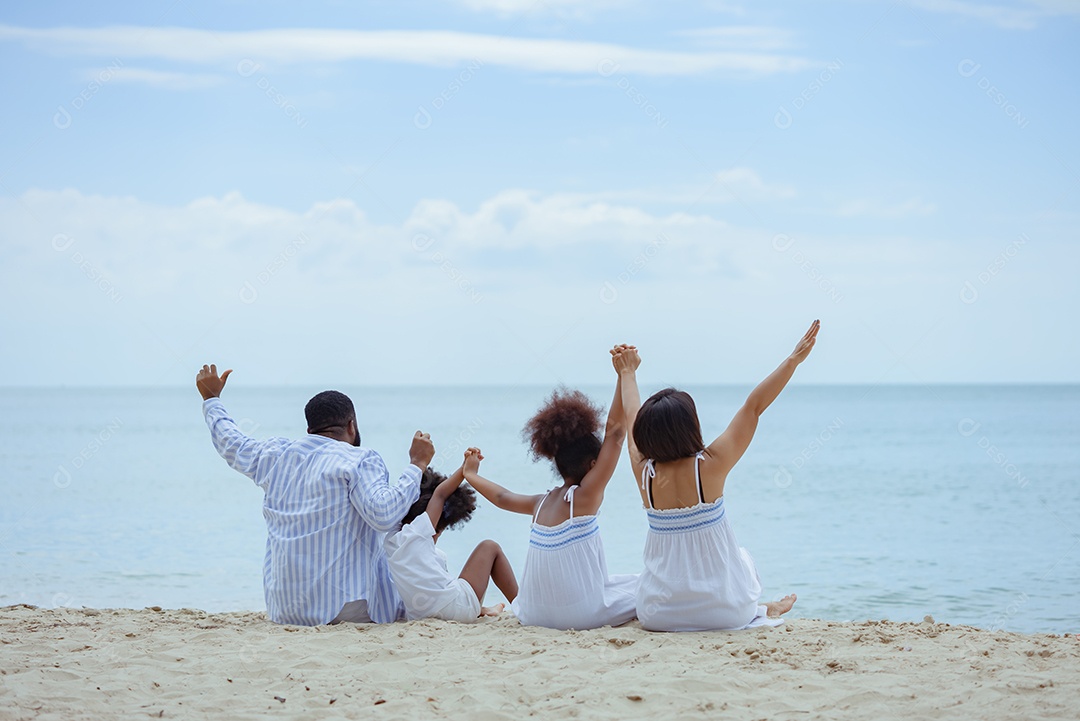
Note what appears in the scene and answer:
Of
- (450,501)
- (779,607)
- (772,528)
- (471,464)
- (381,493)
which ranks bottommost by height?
(772,528)

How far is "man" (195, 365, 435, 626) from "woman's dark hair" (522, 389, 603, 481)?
0.69m

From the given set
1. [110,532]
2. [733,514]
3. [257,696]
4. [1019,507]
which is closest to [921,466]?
[1019,507]

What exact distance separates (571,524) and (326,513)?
1.35 meters

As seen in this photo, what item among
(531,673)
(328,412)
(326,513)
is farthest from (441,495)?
(531,673)

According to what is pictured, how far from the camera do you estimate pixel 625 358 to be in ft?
18.0

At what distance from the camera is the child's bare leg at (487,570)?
19.1ft

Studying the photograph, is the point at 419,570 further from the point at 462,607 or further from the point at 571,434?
the point at 571,434

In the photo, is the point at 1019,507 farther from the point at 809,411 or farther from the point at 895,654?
the point at 809,411

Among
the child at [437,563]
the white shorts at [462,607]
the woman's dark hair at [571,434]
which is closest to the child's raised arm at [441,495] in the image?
the child at [437,563]

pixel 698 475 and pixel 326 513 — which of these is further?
pixel 326 513

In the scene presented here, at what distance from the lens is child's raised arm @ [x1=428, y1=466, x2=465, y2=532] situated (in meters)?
5.67

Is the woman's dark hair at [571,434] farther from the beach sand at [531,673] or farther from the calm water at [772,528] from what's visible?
the calm water at [772,528]

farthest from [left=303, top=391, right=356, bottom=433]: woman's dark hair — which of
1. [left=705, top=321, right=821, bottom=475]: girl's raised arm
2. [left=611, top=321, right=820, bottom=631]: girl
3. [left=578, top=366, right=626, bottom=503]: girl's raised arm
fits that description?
[left=705, top=321, right=821, bottom=475]: girl's raised arm

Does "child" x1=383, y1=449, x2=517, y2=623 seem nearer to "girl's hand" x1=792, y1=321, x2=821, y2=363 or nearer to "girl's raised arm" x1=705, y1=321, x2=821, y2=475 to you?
"girl's raised arm" x1=705, y1=321, x2=821, y2=475
